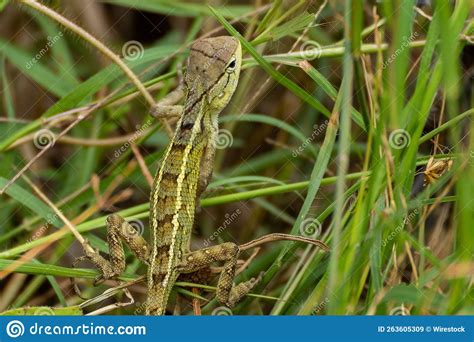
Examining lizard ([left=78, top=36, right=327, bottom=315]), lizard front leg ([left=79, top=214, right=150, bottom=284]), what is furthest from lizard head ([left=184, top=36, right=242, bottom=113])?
lizard front leg ([left=79, top=214, right=150, bottom=284])

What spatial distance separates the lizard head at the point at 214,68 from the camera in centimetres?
395

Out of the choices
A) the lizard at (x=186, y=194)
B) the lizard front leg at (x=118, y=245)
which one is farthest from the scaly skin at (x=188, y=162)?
the lizard front leg at (x=118, y=245)

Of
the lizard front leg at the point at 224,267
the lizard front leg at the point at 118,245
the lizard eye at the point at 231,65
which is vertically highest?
the lizard eye at the point at 231,65

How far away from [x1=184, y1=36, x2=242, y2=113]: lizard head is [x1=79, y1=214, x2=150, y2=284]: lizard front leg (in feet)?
2.94

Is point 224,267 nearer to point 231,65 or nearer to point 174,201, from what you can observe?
point 174,201

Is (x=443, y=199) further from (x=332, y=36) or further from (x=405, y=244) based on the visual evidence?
(x=332, y=36)

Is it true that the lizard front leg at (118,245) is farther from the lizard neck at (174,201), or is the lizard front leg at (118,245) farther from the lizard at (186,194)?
the lizard neck at (174,201)

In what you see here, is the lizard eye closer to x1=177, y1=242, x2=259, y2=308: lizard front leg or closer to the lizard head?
the lizard head

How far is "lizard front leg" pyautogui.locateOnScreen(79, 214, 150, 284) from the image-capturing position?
380cm

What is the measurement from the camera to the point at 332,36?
4.82 meters

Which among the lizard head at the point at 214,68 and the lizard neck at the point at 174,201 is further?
the lizard head at the point at 214,68

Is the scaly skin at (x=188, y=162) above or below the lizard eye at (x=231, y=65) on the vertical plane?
below

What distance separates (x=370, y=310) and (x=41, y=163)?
10.9ft

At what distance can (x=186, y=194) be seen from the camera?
389 cm
